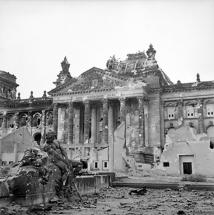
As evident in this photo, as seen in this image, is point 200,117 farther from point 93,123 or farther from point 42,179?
point 42,179

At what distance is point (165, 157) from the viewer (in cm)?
3150

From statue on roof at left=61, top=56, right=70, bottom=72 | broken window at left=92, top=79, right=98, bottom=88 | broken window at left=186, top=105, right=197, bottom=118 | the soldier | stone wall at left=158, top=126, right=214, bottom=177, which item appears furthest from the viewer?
statue on roof at left=61, top=56, right=70, bottom=72

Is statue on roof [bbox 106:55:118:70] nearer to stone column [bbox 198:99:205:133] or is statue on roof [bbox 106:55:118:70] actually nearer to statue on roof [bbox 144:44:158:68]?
statue on roof [bbox 144:44:158:68]

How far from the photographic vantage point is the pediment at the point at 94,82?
1838 inches

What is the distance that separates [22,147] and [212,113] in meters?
26.3

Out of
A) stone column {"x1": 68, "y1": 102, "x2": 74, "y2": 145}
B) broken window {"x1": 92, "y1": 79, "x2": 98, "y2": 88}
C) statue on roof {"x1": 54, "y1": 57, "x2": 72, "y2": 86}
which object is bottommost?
stone column {"x1": 68, "y1": 102, "x2": 74, "y2": 145}

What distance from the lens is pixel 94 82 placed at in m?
48.3

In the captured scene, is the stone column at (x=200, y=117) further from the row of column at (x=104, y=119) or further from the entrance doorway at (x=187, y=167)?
the entrance doorway at (x=187, y=167)

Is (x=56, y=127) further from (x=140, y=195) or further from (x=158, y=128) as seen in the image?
(x=140, y=195)

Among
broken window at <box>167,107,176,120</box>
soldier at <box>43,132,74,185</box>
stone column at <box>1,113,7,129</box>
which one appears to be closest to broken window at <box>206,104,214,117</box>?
broken window at <box>167,107,176,120</box>

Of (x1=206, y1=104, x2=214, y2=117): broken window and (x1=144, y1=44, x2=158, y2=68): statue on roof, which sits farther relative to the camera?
(x1=144, y1=44, x2=158, y2=68): statue on roof

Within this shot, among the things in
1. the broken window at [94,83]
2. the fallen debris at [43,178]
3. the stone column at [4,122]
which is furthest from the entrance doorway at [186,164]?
the stone column at [4,122]

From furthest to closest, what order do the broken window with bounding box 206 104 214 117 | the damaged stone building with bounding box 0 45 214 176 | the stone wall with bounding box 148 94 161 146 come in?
the stone wall with bounding box 148 94 161 146
the broken window with bounding box 206 104 214 117
the damaged stone building with bounding box 0 45 214 176

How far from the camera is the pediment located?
1838 inches
